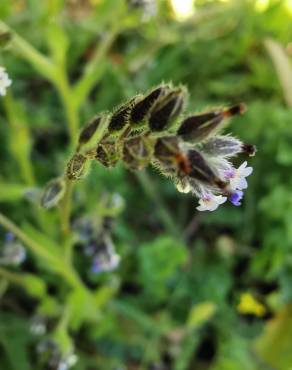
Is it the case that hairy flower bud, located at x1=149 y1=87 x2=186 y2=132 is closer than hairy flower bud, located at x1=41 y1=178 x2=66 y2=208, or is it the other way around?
hairy flower bud, located at x1=149 y1=87 x2=186 y2=132

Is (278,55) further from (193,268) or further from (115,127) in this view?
(115,127)

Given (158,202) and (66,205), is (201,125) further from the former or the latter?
(158,202)

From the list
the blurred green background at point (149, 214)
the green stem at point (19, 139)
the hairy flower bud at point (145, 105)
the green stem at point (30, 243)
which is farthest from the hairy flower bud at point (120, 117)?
the green stem at point (19, 139)

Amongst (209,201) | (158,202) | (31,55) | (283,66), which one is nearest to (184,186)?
(209,201)

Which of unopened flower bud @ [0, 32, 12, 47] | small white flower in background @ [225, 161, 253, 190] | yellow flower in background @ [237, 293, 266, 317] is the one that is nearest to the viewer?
small white flower in background @ [225, 161, 253, 190]

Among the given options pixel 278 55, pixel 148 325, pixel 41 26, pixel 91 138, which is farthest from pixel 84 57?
pixel 91 138

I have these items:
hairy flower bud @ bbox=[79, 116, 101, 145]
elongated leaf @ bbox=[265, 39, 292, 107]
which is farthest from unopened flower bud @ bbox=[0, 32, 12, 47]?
elongated leaf @ bbox=[265, 39, 292, 107]

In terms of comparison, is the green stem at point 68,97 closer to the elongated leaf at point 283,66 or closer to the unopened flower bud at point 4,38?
the unopened flower bud at point 4,38

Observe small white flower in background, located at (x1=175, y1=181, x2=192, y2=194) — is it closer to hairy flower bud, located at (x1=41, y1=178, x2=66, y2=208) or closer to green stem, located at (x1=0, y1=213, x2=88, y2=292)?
hairy flower bud, located at (x1=41, y1=178, x2=66, y2=208)
